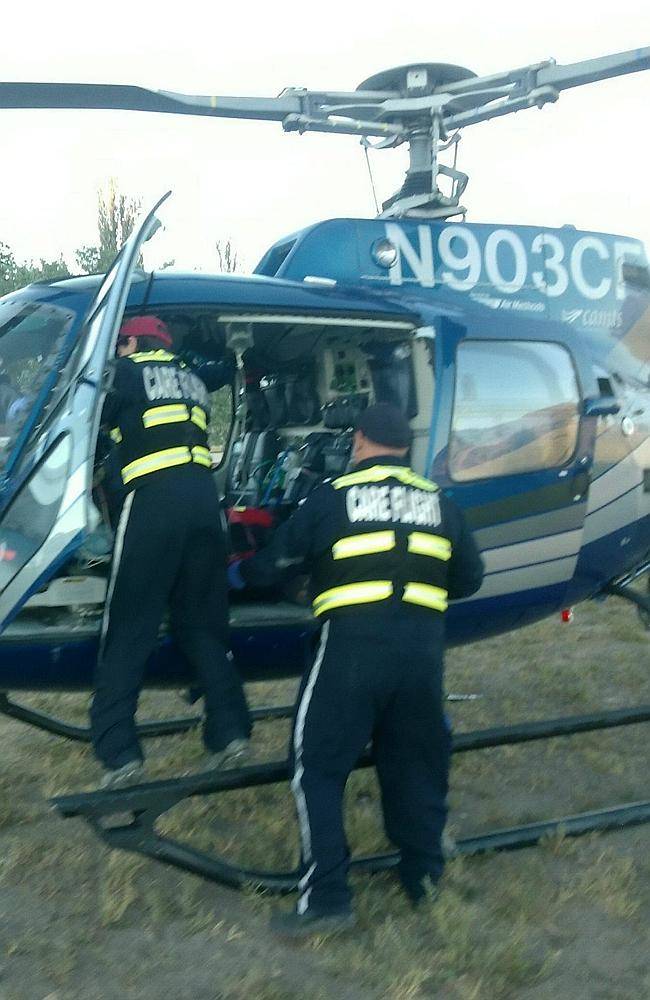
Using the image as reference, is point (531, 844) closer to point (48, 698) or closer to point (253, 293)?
point (253, 293)

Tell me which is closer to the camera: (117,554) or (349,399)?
(117,554)

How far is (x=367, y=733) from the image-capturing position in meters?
3.31

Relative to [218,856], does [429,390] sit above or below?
above

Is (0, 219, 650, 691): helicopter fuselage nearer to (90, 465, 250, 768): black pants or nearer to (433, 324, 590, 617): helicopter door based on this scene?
(433, 324, 590, 617): helicopter door

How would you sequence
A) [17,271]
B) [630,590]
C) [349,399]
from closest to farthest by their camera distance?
[349,399] → [630,590] → [17,271]

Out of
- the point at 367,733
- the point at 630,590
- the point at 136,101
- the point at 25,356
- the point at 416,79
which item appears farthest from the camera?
the point at 416,79

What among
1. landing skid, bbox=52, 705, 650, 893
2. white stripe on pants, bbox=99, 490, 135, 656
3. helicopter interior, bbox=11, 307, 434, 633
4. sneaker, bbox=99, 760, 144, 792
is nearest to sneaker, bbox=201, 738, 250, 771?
landing skid, bbox=52, 705, 650, 893

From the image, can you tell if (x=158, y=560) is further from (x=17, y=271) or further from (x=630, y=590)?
(x=17, y=271)

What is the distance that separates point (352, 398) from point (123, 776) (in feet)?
7.05

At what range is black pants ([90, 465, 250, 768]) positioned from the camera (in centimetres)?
364

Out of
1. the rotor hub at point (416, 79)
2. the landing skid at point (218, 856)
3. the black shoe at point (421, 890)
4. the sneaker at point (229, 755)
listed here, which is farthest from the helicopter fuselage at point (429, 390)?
the rotor hub at point (416, 79)

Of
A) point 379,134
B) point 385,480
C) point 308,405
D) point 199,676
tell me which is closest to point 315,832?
point 199,676

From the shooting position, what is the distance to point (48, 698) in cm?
616

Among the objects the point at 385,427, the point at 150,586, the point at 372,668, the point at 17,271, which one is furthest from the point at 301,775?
the point at 17,271
